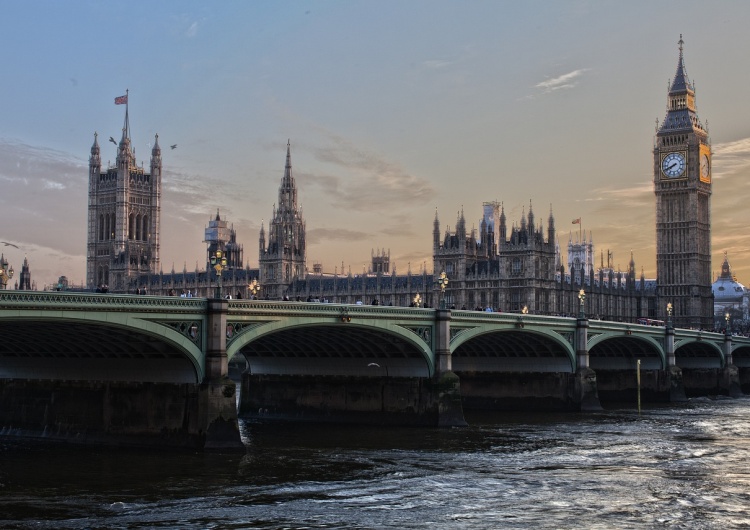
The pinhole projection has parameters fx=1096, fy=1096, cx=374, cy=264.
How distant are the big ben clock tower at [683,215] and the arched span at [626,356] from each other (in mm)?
76074

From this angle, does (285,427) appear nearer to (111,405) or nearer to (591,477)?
(111,405)

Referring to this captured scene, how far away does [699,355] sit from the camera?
124562 mm

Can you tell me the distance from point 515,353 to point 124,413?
4269 cm

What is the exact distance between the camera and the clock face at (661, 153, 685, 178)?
18412 cm

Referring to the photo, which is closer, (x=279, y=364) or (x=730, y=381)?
(x=279, y=364)

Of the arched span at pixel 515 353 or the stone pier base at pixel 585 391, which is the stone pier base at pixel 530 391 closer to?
the stone pier base at pixel 585 391

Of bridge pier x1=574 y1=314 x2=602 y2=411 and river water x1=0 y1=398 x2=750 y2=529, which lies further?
bridge pier x1=574 y1=314 x2=602 y2=411

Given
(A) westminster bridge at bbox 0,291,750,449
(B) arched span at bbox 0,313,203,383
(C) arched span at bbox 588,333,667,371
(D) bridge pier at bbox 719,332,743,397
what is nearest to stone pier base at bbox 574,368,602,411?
(A) westminster bridge at bbox 0,291,750,449

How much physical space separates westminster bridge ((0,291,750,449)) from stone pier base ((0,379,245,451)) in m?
0.07

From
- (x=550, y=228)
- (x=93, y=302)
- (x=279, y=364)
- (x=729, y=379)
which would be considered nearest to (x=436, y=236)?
(x=550, y=228)

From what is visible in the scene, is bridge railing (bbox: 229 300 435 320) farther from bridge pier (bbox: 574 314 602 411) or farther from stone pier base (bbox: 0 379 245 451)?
bridge pier (bbox: 574 314 602 411)

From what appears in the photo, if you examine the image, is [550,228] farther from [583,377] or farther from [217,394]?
[217,394]

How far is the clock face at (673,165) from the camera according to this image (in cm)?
18412

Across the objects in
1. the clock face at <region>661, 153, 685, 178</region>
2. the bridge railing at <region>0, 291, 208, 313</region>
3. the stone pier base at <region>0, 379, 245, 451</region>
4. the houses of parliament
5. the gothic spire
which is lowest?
the stone pier base at <region>0, 379, 245, 451</region>
